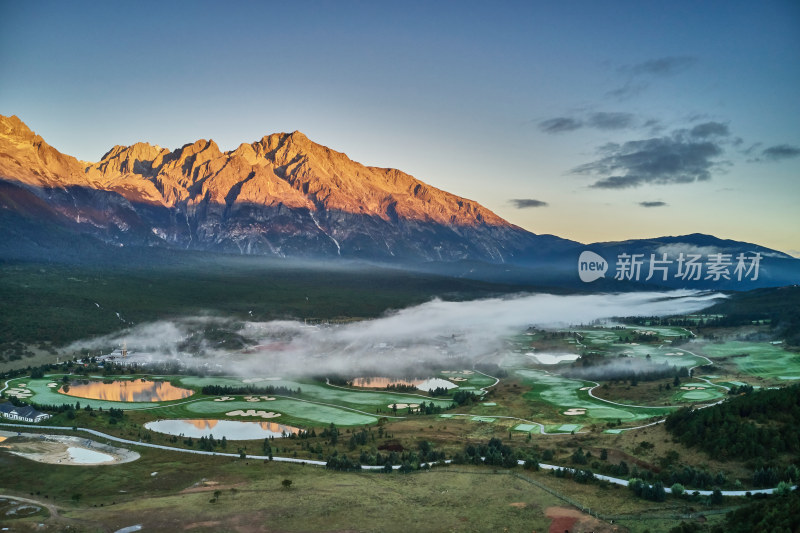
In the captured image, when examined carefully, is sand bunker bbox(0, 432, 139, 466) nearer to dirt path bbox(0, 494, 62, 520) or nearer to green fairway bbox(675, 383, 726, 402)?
dirt path bbox(0, 494, 62, 520)

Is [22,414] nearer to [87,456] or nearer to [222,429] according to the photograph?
[87,456]

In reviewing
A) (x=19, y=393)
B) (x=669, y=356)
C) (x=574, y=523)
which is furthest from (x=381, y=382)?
(x=574, y=523)

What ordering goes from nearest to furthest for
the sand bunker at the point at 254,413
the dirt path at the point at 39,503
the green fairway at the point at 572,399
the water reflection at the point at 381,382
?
the dirt path at the point at 39,503
the green fairway at the point at 572,399
the sand bunker at the point at 254,413
the water reflection at the point at 381,382

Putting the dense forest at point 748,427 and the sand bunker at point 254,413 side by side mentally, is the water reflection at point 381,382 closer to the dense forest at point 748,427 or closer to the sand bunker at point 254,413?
the sand bunker at point 254,413

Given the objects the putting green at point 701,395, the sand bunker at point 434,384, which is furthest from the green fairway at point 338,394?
the putting green at point 701,395

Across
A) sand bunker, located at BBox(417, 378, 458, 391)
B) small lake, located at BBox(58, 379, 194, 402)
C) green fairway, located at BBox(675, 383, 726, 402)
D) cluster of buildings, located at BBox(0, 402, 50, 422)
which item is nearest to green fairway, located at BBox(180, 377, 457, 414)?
sand bunker, located at BBox(417, 378, 458, 391)

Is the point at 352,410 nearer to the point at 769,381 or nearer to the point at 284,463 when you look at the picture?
the point at 284,463
